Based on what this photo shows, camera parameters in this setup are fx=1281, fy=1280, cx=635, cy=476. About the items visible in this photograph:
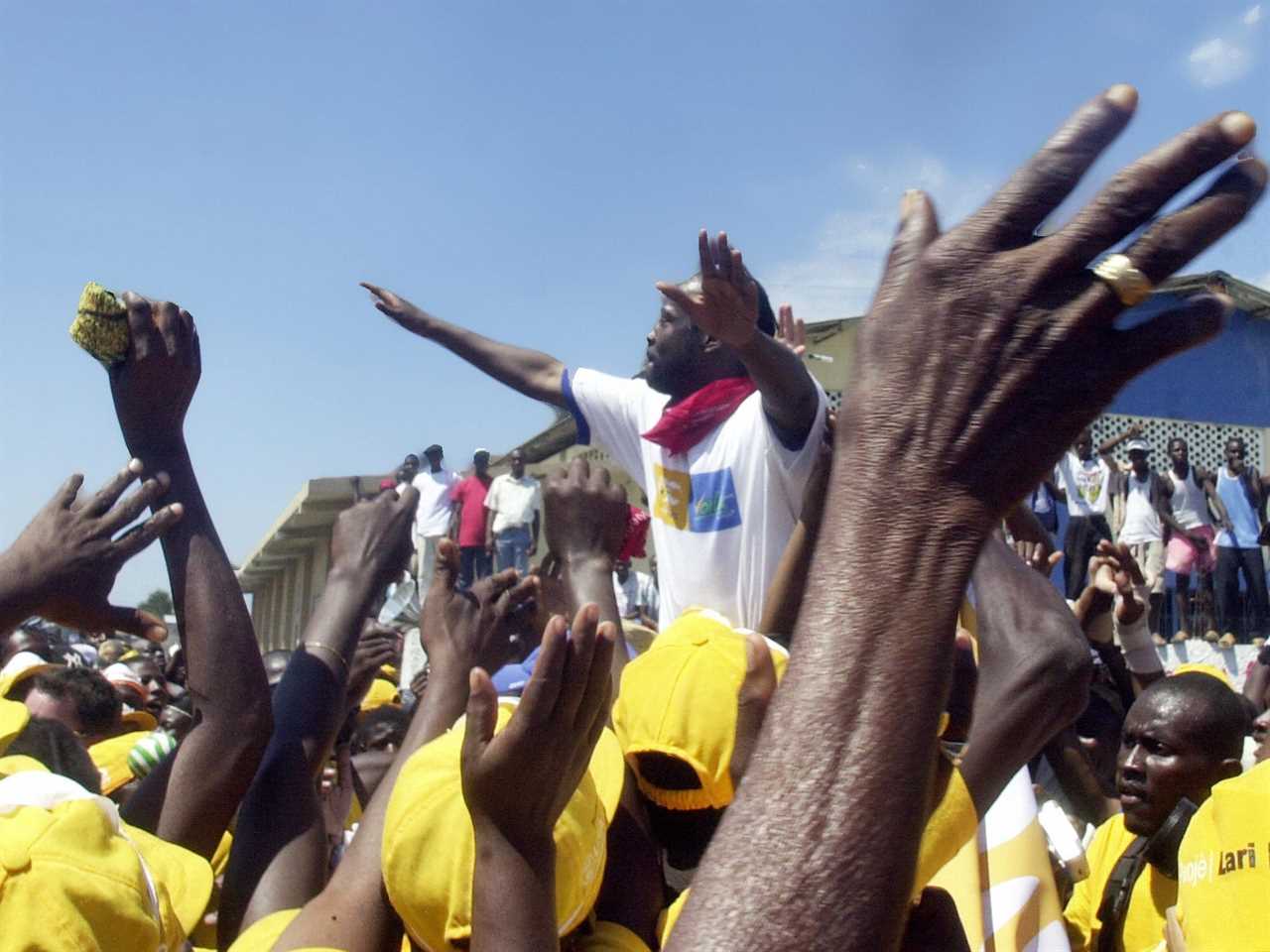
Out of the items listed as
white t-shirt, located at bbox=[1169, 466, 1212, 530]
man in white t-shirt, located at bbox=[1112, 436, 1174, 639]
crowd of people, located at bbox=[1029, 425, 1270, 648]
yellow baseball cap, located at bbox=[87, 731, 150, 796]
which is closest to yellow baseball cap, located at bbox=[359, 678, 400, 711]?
yellow baseball cap, located at bbox=[87, 731, 150, 796]

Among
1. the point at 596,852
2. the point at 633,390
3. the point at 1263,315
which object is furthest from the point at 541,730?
the point at 1263,315

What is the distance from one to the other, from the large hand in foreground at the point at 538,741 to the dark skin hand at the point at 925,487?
1.59ft

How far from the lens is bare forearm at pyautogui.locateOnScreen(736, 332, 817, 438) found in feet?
9.06

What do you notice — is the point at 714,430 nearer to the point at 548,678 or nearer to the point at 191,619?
the point at 191,619

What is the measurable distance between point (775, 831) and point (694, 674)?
1.12m

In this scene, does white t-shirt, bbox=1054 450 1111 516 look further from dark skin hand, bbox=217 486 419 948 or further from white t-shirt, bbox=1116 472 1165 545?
dark skin hand, bbox=217 486 419 948

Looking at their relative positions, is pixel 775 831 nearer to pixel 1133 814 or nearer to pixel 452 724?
pixel 452 724

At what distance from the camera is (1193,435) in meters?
17.2

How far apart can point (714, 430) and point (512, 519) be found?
10.8 meters

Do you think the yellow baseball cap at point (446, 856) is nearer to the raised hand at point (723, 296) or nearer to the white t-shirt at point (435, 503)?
the raised hand at point (723, 296)

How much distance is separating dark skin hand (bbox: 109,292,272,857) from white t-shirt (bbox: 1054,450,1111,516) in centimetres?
1095

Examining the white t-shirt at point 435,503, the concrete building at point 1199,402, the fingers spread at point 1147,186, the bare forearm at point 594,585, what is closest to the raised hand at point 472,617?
the bare forearm at point 594,585

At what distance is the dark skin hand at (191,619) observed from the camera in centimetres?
240

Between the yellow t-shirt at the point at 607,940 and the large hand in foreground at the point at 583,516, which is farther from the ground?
the large hand in foreground at the point at 583,516
